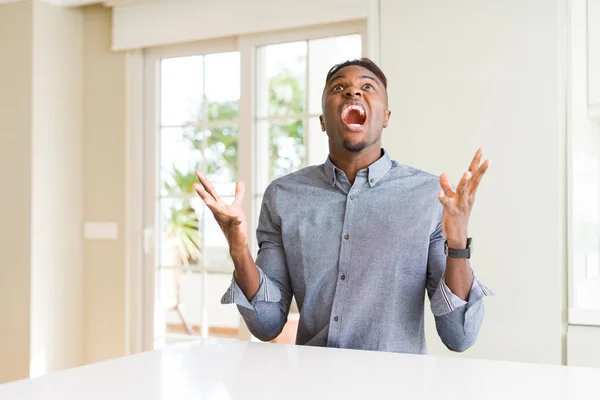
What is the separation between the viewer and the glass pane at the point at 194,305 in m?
3.76

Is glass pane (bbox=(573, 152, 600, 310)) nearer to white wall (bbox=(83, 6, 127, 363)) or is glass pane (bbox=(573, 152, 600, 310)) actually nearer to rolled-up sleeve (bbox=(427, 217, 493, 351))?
rolled-up sleeve (bbox=(427, 217, 493, 351))

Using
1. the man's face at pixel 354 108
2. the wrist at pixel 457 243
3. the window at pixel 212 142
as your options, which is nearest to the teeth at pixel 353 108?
the man's face at pixel 354 108

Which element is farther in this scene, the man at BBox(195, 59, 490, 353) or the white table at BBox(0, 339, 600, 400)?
the man at BBox(195, 59, 490, 353)

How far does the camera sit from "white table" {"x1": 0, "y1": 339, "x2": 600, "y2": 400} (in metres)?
1.00

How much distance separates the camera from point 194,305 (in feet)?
12.6

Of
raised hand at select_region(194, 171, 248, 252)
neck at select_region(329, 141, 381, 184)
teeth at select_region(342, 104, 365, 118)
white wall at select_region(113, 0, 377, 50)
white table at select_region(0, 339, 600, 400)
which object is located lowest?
white table at select_region(0, 339, 600, 400)

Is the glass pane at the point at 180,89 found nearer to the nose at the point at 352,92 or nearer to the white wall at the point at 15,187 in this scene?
the white wall at the point at 15,187

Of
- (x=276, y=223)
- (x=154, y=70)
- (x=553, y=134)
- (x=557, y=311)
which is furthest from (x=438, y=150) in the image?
(x=154, y=70)

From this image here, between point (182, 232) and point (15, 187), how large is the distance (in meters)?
0.88

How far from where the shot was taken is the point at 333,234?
1.68 meters

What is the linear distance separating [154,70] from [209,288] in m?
1.18

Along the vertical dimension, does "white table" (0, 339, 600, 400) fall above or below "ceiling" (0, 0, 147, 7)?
below

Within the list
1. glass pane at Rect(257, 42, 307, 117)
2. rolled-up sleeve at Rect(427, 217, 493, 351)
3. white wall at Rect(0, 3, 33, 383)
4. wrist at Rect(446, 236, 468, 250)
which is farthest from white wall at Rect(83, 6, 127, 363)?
wrist at Rect(446, 236, 468, 250)

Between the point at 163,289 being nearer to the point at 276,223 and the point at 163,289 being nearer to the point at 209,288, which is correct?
the point at 209,288
